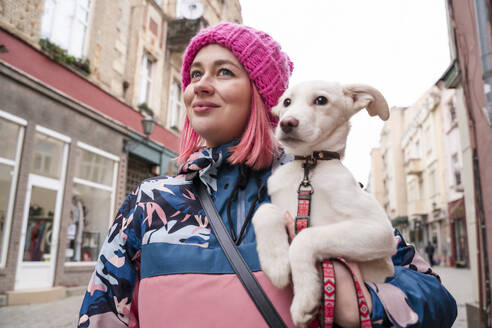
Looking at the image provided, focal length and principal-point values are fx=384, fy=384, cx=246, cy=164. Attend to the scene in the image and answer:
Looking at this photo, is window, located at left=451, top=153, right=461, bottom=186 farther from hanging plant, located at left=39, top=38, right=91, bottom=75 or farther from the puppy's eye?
the puppy's eye

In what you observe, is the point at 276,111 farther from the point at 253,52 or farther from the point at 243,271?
the point at 243,271

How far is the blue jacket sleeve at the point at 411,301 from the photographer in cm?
128

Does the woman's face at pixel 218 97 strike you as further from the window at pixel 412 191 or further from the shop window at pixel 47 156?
the window at pixel 412 191

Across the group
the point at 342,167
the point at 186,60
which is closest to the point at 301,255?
the point at 342,167

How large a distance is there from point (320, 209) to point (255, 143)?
452 mm

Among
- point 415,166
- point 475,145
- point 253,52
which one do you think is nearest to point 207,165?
point 253,52

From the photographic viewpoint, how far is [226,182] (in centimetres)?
173

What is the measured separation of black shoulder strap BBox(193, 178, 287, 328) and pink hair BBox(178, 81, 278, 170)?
10.9 inches

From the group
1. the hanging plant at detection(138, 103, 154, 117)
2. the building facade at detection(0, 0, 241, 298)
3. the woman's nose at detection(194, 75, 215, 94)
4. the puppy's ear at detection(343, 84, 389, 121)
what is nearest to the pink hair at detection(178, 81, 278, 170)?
the woman's nose at detection(194, 75, 215, 94)

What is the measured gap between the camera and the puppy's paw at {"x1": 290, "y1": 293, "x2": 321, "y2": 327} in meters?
1.21

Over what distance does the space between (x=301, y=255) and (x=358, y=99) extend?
0.83 meters

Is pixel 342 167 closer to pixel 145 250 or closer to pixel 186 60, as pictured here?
pixel 145 250

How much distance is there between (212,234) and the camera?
4.99 feet

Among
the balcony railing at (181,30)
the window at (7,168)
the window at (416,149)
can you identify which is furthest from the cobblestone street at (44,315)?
the window at (416,149)
